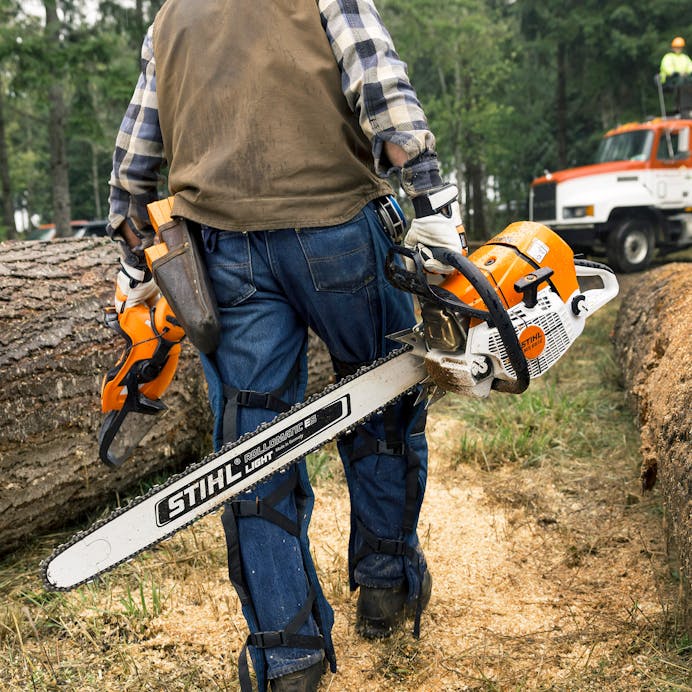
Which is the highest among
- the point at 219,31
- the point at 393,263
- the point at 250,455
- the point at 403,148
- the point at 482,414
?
the point at 219,31

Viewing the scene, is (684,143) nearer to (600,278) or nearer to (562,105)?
(562,105)

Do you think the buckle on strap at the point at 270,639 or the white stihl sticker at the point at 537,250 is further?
the white stihl sticker at the point at 537,250

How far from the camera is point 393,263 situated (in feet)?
6.50

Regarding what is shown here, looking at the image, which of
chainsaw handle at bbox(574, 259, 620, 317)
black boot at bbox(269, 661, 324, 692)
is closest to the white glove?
black boot at bbox(269, 661, 324, 692)

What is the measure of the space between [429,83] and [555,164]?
204 inches

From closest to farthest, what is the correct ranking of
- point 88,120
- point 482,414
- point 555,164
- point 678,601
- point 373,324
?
point 373,324 → point 678,601 → point 482,414 → point 88,120 → point 555,164

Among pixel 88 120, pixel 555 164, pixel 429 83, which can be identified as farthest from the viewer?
pixel 555 164

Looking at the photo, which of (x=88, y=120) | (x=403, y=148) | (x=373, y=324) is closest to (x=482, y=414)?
(x=373, y=324)

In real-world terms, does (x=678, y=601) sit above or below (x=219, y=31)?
below

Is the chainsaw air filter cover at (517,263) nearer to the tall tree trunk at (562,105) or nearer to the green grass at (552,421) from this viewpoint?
the green grass at (552,421)

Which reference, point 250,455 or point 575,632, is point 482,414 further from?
point 250,455

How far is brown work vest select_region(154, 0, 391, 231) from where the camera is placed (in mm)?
1815

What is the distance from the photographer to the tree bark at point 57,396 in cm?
296

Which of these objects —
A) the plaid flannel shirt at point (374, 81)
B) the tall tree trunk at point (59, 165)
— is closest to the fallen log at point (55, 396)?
the plaid flannel shirt at point (374, 81)
